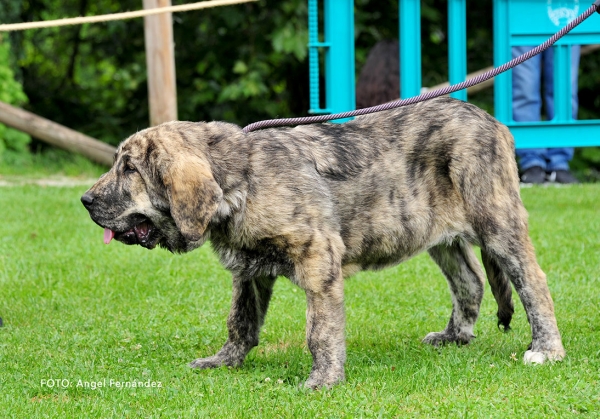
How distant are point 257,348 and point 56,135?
27.0 feet

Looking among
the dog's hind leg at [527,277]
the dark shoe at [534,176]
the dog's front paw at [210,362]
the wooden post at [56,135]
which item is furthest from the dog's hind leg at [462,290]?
the wooden post at [56,135]

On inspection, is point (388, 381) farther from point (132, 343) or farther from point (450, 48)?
point (450, 48)

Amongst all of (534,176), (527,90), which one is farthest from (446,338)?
(534,176)

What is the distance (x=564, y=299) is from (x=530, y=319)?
144 centimetres

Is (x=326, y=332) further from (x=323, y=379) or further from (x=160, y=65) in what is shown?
(x=160, y=65)

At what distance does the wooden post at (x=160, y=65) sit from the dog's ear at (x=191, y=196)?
721 cm

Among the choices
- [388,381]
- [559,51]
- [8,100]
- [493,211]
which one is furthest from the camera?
[8,100]

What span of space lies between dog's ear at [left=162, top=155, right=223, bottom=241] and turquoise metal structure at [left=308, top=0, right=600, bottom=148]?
495 cm

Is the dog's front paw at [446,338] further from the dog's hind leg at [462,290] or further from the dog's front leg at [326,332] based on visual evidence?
the dog's front leg at [326,332]

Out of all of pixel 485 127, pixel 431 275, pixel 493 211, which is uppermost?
pixel 485 127

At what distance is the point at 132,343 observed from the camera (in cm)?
562

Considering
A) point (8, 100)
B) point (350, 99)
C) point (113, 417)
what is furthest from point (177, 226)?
point (8, 100)

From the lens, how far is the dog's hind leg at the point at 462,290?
5535mm

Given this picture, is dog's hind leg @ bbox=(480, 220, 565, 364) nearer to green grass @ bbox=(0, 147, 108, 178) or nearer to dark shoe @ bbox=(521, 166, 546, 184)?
dark shoe @ bbox=(521, 166, 546, 184)
